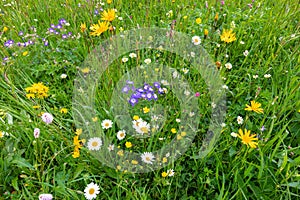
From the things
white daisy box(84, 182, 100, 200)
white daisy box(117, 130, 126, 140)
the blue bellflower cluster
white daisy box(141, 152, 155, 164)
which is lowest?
white daisy box(84, 182, 100, 200)

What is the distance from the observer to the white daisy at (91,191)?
1173 mm

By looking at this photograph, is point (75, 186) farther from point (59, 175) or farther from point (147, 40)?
point (147, 40)

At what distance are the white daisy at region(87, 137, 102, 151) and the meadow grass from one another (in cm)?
4

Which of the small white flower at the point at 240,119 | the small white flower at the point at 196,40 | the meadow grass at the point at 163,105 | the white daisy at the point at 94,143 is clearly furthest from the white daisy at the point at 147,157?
the small white flower at the point at 196,40

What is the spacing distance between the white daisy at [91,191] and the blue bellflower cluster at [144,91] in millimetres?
474

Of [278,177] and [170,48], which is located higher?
[170,48]

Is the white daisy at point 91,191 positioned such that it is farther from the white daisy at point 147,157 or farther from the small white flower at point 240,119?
the small white flower at point 240,119

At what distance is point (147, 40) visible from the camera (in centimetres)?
189

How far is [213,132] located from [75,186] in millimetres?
735

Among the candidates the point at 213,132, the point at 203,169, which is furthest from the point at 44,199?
the point at 213,132

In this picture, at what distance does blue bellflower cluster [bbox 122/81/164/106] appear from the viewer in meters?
1.48

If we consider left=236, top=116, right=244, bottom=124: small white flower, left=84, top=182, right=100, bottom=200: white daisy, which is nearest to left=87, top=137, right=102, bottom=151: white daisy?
left=84, top=182, right=100, bottom=200: white daisy

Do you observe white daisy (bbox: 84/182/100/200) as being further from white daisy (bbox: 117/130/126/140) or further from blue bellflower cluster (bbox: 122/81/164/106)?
blue bellflower cluster (bbox: 122/81/164/106)

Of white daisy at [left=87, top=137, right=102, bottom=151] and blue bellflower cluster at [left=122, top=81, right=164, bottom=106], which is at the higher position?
blue bellflower cluster at [left=122, top=81, right=164, bottom=106]
